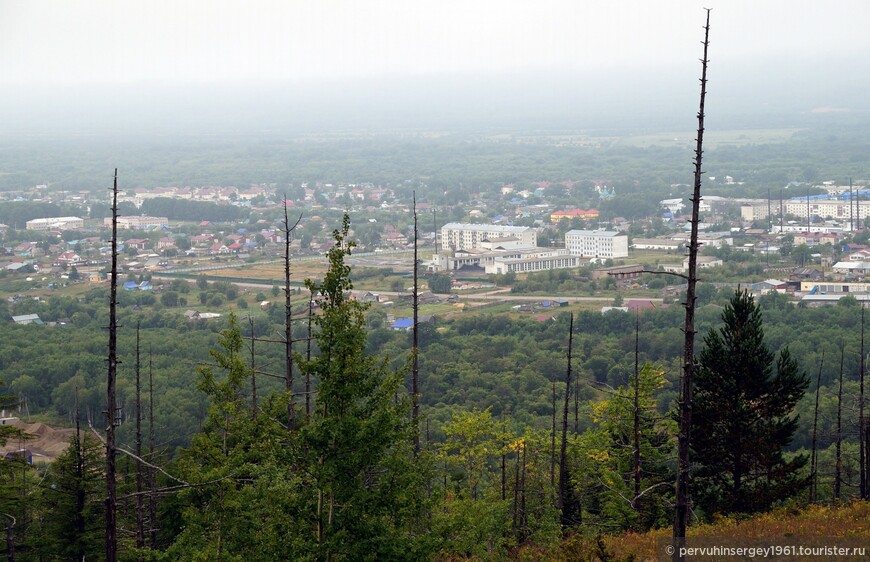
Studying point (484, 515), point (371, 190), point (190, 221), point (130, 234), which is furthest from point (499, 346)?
point (371, 190)

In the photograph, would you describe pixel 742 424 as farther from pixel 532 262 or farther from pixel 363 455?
pixel 532 262

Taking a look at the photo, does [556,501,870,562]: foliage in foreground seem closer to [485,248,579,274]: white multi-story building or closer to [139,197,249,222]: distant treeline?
[485,248,579,274]: white multi-story building

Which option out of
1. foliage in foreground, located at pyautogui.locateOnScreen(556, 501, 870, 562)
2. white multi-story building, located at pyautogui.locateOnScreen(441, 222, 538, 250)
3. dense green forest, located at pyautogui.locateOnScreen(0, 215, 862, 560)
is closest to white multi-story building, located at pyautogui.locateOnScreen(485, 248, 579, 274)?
white multi-story building, located at pyautogui.locateOnScreen(441, 222, 538, 250)

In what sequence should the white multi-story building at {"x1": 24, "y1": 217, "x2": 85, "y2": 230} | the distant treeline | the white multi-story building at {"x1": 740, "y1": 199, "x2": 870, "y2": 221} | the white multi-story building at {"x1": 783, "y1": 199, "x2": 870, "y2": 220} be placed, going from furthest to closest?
1. the distant treeline
2. the white multi-story building at {"x1": 24, "y1": 217, "x2": 85, "y2": 230}
3. the white multi-story building at {"x1": 740, "y1": 199, "x2": 870, "y2": 221}
4. the white multi-story building at {"x1": 783, "y1": 199, "x2": 870, "y2": 220}

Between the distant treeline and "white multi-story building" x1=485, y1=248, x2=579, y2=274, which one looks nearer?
"white multi-story building" x1=485, y1=248, x2=579, y2=274

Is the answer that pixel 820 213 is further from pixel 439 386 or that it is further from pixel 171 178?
pixel 171 178

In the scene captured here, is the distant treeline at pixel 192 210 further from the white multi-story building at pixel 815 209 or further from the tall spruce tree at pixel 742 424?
the tall spruce tree at pixel 742 424

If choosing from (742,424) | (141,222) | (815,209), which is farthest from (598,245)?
(742,424)
